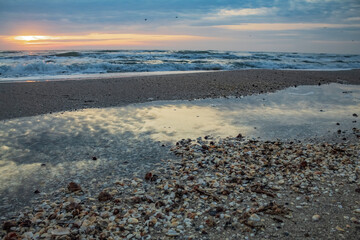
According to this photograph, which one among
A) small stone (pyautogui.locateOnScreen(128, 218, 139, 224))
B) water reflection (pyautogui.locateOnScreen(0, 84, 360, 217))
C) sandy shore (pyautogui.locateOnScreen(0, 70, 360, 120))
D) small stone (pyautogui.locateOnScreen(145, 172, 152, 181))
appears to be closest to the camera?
small stone (pyautogui.locateOnScreen(128, 218, 139, 224))

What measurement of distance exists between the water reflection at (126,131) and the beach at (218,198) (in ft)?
1.09

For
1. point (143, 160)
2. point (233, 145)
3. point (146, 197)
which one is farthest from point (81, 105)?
point (146, 197)

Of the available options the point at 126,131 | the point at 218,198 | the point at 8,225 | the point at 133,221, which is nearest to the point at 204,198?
the point at 218,198

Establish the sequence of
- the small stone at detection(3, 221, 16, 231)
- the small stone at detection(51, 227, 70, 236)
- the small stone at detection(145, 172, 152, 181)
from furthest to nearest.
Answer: the small stone at detection(145, 172, 152, 181) → the small stone at detection(3, 221, 16, 231) → the small stone at detection(51, 227, 70, 236)

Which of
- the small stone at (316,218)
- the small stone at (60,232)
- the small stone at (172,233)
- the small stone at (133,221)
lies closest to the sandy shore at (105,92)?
the small stone at (60,232)

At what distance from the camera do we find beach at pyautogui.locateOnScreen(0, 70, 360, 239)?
10.3ft

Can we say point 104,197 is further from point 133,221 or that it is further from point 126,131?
point 126,131

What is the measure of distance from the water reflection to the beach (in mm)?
333

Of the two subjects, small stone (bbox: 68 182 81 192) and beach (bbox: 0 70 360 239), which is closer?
beach (bbox: 0 70 360 239)

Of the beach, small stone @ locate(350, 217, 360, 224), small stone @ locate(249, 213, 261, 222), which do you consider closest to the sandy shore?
Result: the beach

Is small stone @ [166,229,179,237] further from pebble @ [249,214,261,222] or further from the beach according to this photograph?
pebble @ [249,214,261,222]

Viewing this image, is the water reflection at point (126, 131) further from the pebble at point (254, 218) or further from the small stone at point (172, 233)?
the pebble at point (254, 218)

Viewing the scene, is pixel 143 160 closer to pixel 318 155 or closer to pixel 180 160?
pixel 180 160

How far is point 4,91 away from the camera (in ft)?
38.5
